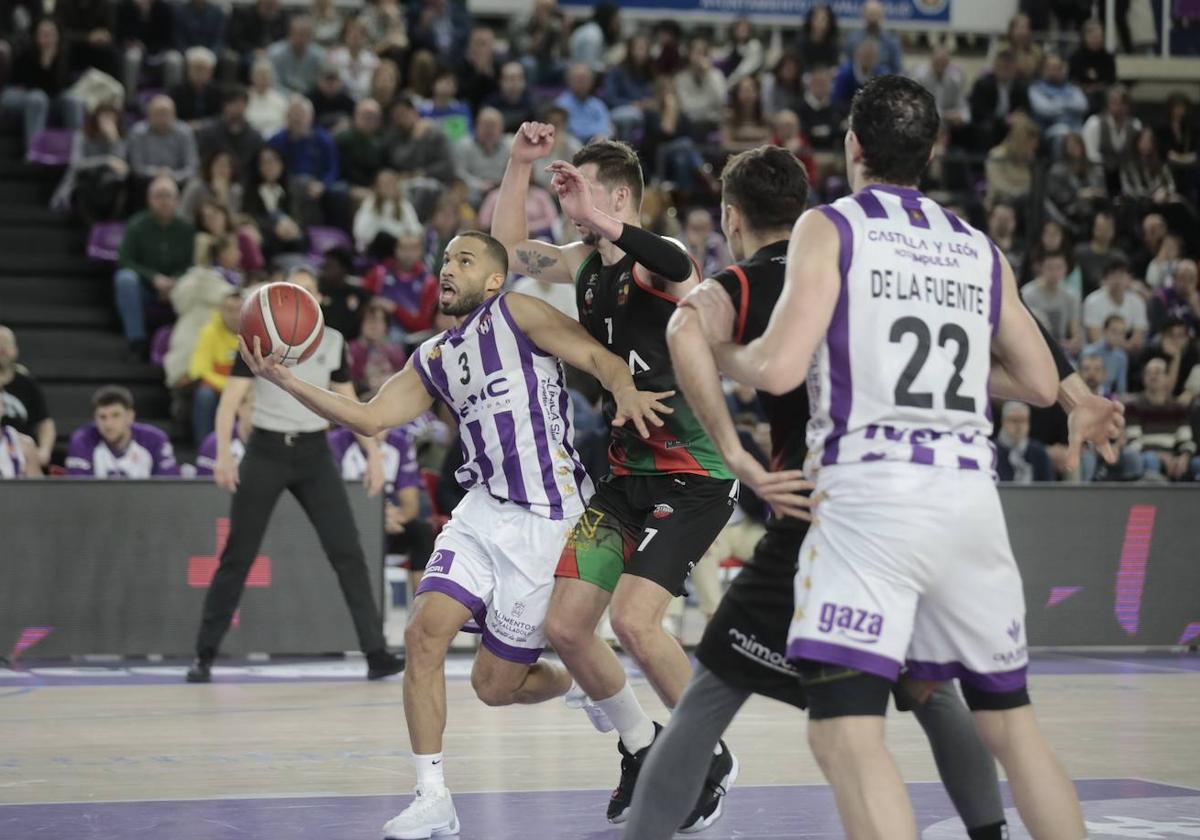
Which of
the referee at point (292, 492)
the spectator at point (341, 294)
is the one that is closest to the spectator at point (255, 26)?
the spectator at point (341, 294)

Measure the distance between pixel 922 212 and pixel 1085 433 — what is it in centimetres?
82

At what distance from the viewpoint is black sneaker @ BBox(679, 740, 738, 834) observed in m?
5.50

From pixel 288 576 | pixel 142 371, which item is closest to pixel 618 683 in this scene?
pixel 288 576

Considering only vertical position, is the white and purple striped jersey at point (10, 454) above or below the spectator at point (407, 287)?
below

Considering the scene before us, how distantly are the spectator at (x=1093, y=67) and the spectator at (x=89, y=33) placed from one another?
10882 millimetres

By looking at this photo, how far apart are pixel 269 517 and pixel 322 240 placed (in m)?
5.69

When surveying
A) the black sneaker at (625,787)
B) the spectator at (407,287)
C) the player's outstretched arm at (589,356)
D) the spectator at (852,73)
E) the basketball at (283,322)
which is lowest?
the black sneaker at (625,787)

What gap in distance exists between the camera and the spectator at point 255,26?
1695 centimetres

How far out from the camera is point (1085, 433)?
4375 mm

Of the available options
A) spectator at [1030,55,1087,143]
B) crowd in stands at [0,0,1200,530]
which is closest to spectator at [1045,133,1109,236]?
crowd in stands at [0,0,1200,530]

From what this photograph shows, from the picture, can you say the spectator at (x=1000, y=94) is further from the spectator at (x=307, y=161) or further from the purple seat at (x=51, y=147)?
the purple seat at (x=51, y=147)

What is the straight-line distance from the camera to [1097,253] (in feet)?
55.4

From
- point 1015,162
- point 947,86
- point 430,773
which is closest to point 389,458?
point 430,773

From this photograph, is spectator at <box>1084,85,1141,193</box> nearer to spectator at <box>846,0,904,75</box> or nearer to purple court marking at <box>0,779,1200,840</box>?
spectator at <box>846,0,904,75</box>
